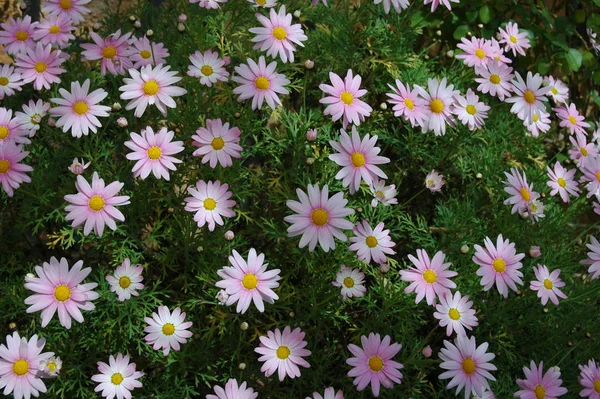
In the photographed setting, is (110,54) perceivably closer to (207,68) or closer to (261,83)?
(207,68)

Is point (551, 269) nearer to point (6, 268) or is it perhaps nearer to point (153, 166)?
point (153, 166)

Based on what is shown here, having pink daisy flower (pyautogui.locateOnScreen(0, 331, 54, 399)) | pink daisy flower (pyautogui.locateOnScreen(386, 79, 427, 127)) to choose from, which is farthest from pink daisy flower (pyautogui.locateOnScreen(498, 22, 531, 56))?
pink daisy flower (pyautogui.locateOnScreen(0, 331, 54, 399))

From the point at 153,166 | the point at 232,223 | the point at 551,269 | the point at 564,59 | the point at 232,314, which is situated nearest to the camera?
the point at 153,166

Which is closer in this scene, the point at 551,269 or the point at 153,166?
the point at 153,166

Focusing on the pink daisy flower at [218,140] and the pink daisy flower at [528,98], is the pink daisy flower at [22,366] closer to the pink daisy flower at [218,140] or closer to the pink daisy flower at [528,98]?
the pink daisy flower at [218,140]

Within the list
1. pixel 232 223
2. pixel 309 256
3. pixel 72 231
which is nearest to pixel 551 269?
pixel 309 256

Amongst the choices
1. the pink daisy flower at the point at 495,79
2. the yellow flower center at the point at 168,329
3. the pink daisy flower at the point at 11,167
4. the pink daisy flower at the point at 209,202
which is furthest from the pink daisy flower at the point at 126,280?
the pink daisy flower at the point at 495,79

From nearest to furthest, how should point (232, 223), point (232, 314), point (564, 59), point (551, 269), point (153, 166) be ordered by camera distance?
point (153, 166) < point (232, 314) < point (232, 223) < point (551, 269) < point (564, 59)

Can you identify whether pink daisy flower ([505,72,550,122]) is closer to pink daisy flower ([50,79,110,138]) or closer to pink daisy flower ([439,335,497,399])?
pink daisy flower ([439,335,497,399])
